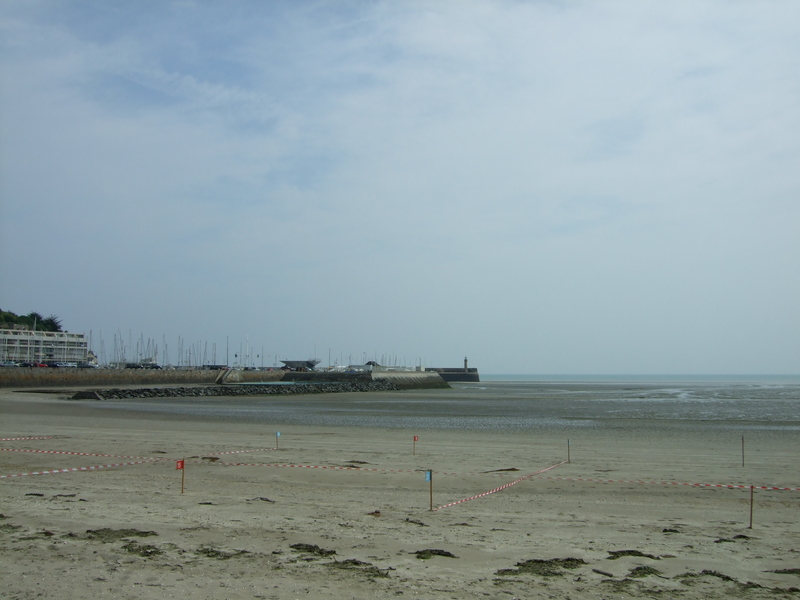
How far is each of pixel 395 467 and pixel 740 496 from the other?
9.29 m

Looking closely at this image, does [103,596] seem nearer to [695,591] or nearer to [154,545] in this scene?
[154,545]

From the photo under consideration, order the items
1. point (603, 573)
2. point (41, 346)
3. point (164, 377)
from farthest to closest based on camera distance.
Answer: point (41, 346) < point (164, 377) < point (603, 573)

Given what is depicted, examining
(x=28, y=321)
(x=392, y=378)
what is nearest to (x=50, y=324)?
(x=28, y=321)

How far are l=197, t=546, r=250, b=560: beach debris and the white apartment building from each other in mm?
140716

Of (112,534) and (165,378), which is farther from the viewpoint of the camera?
(165,378)

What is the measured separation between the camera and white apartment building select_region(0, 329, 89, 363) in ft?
439

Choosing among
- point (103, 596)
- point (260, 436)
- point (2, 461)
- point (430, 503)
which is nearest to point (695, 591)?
point (430, 503)

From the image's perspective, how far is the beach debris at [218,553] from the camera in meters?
9.77

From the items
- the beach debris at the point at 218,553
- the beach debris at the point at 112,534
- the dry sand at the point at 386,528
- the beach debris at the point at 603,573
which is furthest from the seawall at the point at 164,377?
the beach debris at the point at 603,573

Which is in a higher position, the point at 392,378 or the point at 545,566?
the point at 545,566

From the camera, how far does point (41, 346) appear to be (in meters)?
140

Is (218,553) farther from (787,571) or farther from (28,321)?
(28,321)

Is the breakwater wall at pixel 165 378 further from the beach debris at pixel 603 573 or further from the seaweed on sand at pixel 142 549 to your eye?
the beach debris at pixel 603 573

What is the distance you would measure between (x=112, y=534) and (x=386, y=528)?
4.67 meters
